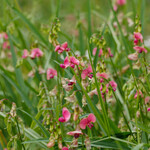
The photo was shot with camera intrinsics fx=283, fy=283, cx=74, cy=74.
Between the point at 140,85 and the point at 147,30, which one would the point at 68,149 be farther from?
the point at 147,30

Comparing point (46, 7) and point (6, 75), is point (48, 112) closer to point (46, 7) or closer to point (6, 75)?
point (6, 75)

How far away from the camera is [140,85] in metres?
1.21

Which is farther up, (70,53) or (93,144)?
(70,53)

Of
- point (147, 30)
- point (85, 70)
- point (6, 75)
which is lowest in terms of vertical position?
point (85, 70)

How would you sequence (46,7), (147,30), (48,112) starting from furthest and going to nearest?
(46,7), (147,30), (48,112)

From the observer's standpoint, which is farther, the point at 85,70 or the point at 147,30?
the point at 147,30

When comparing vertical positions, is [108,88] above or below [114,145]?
above

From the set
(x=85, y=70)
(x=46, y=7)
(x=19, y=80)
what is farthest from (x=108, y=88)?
(x=46, y=7)

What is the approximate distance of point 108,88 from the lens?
1.19 metres

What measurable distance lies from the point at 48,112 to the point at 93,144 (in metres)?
0.29

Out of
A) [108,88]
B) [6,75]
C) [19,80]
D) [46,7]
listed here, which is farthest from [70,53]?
[46,7]

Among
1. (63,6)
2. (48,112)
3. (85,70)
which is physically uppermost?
(63,6)

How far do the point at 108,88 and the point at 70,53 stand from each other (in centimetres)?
22

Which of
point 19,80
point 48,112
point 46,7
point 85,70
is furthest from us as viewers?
point 46,7
